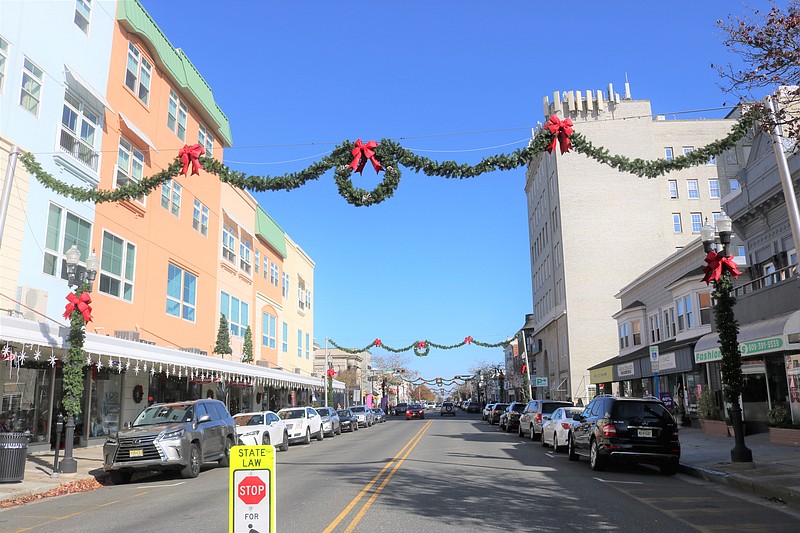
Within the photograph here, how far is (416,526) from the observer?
8484 mm

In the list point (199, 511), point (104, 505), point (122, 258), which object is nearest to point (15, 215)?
point (122, 258)

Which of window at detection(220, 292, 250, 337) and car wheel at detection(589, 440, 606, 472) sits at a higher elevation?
window at detection(220, 292, 250, 337)

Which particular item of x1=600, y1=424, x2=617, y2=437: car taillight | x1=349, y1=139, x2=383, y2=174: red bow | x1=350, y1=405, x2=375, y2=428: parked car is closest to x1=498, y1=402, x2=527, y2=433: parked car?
x1=350, y1=405, x2=375, y2=428: parked car

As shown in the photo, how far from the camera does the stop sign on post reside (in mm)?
5637

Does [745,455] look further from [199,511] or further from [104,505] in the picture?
[104,505]

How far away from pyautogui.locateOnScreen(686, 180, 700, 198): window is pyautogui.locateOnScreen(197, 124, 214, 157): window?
4163 centimetres

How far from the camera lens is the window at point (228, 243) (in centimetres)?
3519

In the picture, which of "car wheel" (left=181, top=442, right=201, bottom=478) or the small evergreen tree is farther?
the small evergreen tree

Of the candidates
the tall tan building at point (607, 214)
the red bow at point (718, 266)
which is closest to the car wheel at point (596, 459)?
the red bow at point (718, 266)

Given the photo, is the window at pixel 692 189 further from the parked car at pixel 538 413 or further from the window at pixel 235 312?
the window at pixel 235 312

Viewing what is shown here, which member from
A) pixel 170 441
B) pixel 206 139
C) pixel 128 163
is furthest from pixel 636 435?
pixel 206 139

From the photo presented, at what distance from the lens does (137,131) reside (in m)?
24.6

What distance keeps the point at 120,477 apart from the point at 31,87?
11.6m

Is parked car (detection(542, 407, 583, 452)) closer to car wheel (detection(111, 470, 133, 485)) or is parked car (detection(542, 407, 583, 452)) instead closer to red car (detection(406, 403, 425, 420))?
car wheel (detection(111, 470, 133, 485))
